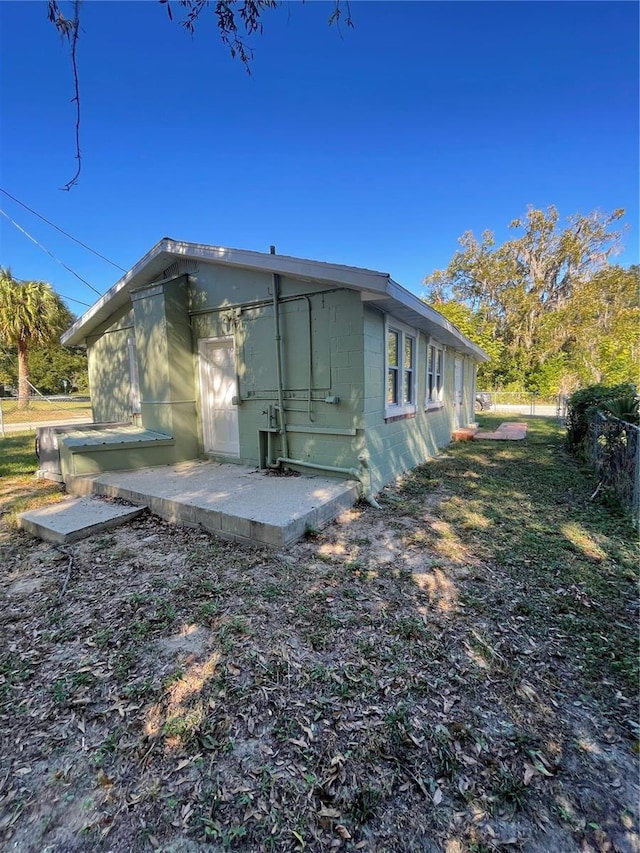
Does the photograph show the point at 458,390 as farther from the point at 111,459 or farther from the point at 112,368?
the point at 111,459

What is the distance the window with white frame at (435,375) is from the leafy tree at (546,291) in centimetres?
1963

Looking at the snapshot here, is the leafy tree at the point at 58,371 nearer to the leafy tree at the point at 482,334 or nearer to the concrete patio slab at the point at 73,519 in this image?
the leafy tree at the point at 482,334

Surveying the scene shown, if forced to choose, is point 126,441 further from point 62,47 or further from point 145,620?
point 62,47

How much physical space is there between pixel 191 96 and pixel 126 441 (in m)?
5.74

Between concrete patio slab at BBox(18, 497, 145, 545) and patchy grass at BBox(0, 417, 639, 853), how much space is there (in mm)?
338

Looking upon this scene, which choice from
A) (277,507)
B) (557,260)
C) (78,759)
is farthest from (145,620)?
(557,260)

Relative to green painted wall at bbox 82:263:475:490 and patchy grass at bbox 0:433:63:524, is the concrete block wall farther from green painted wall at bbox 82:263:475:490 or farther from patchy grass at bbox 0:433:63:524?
patchy grass at bbox 0:433:63:524

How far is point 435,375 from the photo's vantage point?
941cm

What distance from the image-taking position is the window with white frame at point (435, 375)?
8.91 meters

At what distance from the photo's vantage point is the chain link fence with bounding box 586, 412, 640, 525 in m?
A: 4.45

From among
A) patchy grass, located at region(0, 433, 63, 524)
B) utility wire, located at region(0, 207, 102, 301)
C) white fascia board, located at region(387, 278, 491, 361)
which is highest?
utility wire, located at region(0, 207, 102, 301)

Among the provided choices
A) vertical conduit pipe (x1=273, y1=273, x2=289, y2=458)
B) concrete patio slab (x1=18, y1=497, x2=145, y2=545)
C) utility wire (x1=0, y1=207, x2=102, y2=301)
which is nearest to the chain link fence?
vertical conduit pipe (x1=273, y1=273, x2=289, y2=458)

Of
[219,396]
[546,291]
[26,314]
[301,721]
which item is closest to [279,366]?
[219,396]

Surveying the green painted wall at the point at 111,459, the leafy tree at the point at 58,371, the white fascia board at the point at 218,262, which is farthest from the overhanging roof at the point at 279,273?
the leafy tree at the point at 58,371
